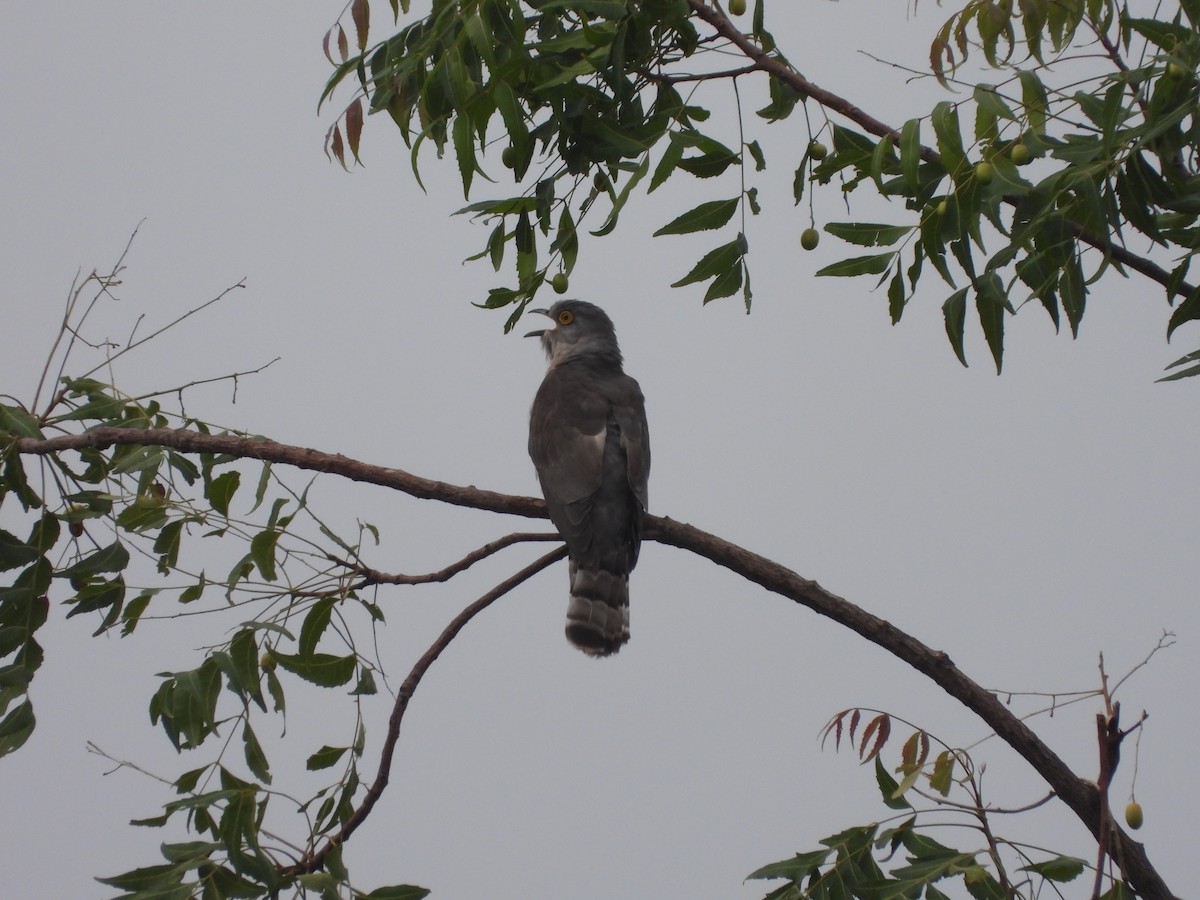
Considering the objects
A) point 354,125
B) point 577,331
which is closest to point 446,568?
point 354,125

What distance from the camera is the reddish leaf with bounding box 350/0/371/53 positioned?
3449 millimetres

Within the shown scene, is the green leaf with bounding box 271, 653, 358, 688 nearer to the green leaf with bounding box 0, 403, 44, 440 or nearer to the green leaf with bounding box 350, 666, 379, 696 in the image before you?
the green leaf with bounding box 350, 666, 379, 696

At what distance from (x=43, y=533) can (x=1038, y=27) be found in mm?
3257

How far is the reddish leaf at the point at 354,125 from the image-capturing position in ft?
11.3

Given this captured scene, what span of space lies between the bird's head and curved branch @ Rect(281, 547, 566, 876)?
120 inches

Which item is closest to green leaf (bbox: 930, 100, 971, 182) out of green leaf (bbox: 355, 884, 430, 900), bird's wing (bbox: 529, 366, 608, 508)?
green leaf (bbox: 355, 884, 430, 900)

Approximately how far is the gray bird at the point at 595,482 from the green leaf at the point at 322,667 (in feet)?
4.11

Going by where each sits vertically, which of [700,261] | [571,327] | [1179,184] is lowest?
[1179,184]

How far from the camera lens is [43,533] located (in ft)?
11.7

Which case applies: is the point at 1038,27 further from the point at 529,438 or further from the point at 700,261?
the point at 529,438

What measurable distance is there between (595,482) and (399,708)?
5.95ft

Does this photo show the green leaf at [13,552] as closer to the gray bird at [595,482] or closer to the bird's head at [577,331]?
the gray bird at [595,482]

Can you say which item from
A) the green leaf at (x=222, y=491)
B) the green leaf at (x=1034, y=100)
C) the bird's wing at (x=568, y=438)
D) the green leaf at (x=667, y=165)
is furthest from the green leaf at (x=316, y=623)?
the green leaf at (x=1034, y=100)

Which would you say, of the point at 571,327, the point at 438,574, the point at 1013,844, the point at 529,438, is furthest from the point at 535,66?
the point at 571,327
